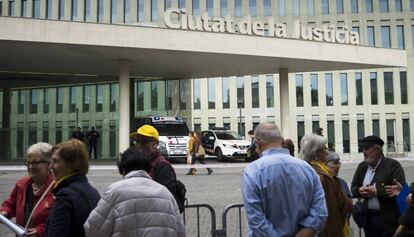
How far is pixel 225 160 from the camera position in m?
27.7

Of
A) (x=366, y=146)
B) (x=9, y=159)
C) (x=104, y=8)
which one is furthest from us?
(x=104, y=8)

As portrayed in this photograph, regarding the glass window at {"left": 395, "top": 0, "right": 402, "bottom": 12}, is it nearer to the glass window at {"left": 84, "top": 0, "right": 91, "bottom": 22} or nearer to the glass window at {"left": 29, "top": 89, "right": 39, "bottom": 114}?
the glass window at {"left": 84, "top": 0, "right": 91, "bottom": 22}

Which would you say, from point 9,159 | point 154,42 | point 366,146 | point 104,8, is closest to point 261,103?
point 104,8

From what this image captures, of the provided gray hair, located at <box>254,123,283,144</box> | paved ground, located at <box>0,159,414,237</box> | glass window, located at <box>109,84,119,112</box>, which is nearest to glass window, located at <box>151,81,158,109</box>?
glass window, located at <box>109,84,119,112</box>

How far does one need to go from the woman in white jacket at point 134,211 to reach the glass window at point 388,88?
52.9 m

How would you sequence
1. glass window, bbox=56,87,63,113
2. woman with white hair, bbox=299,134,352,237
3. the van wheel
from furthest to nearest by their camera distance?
glass window, bbox=56,87,63,113 < the van wheel < woman with white hair, bbox=299,134,352,237

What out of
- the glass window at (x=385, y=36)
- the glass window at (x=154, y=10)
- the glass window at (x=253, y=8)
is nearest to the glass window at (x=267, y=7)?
the glass window at (x=253, y=8)

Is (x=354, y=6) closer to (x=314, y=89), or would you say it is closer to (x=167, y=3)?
(x=314, y=89)

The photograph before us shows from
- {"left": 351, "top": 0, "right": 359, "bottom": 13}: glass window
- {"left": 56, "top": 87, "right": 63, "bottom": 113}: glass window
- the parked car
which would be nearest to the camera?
the parked car

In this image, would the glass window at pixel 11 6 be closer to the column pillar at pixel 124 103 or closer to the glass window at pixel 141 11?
the glass window at pixel 141 11

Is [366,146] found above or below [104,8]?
below

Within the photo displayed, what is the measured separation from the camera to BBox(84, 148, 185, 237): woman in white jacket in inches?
136

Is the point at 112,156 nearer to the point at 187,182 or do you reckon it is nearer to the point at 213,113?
the point at 187,182

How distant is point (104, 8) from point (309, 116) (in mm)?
24722
